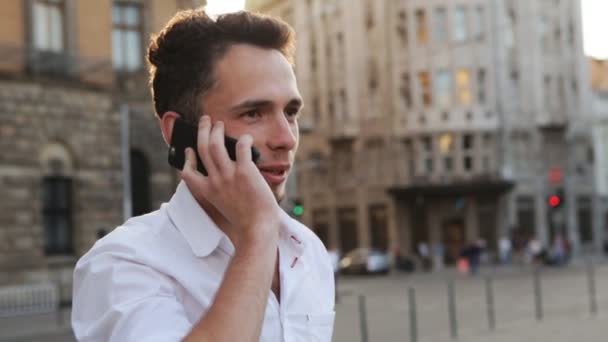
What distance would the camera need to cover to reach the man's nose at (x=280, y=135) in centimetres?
217

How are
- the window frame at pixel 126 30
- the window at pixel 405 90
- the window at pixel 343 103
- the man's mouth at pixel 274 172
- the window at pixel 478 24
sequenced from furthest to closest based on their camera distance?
the window at pixel 343 103
the window at pixel 405 90
the window at pixel 478 24
the window frame at pixel 126 30
the man's mouth at pixel 274 172

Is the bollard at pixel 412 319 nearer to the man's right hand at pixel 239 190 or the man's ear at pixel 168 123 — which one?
the man's ear at pixel 168 123

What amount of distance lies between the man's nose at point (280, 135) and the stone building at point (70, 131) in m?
20.7

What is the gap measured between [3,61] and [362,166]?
1268 inches

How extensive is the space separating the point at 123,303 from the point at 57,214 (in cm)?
2242

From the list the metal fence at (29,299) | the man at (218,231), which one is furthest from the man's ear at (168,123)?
the metal fence at (29,299)

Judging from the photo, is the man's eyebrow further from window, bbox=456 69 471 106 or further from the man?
window, bbox=456 69 471 106

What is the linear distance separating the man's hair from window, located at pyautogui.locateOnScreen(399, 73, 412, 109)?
4720 cm

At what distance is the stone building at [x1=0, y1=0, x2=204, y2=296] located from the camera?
72.1 ft

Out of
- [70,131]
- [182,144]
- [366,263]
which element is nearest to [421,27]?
[366,263]

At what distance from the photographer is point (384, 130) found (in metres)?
49.9

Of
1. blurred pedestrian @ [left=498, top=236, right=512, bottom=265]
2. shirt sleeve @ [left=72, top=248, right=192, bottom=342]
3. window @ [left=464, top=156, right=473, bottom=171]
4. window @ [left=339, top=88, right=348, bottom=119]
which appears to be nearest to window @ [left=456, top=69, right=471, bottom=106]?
window @ [left=464, top=156, right=473, bottom=171]

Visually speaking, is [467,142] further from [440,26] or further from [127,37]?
[127,37]

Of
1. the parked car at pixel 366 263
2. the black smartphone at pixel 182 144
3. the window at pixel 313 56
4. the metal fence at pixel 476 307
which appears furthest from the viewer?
the window at pixel 313 56
